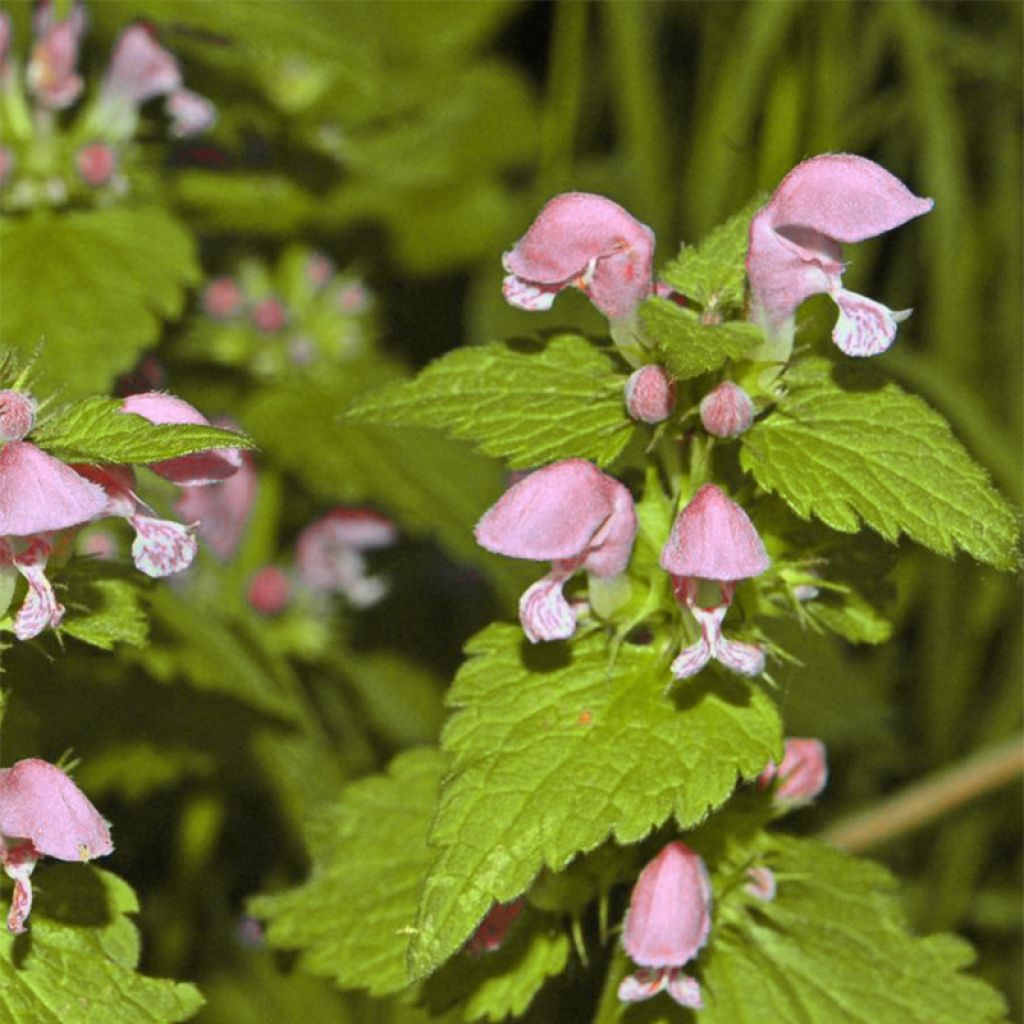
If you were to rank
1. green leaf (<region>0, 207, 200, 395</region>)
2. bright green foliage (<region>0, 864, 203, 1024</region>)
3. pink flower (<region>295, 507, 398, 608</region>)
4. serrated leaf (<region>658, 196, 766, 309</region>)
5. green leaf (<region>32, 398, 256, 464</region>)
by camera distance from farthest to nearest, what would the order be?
pink flower (<region>295, 507, 398, 608</region>), green leaf (<region>0, 207, 200, 395</region>), serrated leaf (<region>658, 196, 766, 309</region>), bright green foliage (<region>0, 864, 203, 1024</region>), green leaf (<region>32, 398, 256, 464</region>)

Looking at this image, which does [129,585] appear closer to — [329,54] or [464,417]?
[464,417]

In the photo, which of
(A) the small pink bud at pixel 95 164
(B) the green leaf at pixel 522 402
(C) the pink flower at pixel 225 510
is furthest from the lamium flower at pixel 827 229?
(C) the pink flower at pixel 225 510

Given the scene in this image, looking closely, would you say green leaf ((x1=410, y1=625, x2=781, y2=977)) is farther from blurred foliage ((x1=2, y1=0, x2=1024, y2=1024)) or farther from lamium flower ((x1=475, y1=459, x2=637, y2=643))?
blurred foliage ((x1=2, y1=0, x2=1024, y2=1024))

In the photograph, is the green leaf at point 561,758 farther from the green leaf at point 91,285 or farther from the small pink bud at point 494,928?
the green leaf at point 91,285

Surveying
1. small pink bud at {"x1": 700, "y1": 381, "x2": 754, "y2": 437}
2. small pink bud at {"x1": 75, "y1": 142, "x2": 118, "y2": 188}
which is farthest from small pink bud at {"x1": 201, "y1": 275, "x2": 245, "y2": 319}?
small pink bud at {"x1": 700, "y1": 381, "x2": 754, "y2": 437}

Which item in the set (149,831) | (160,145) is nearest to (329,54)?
(160,145)
